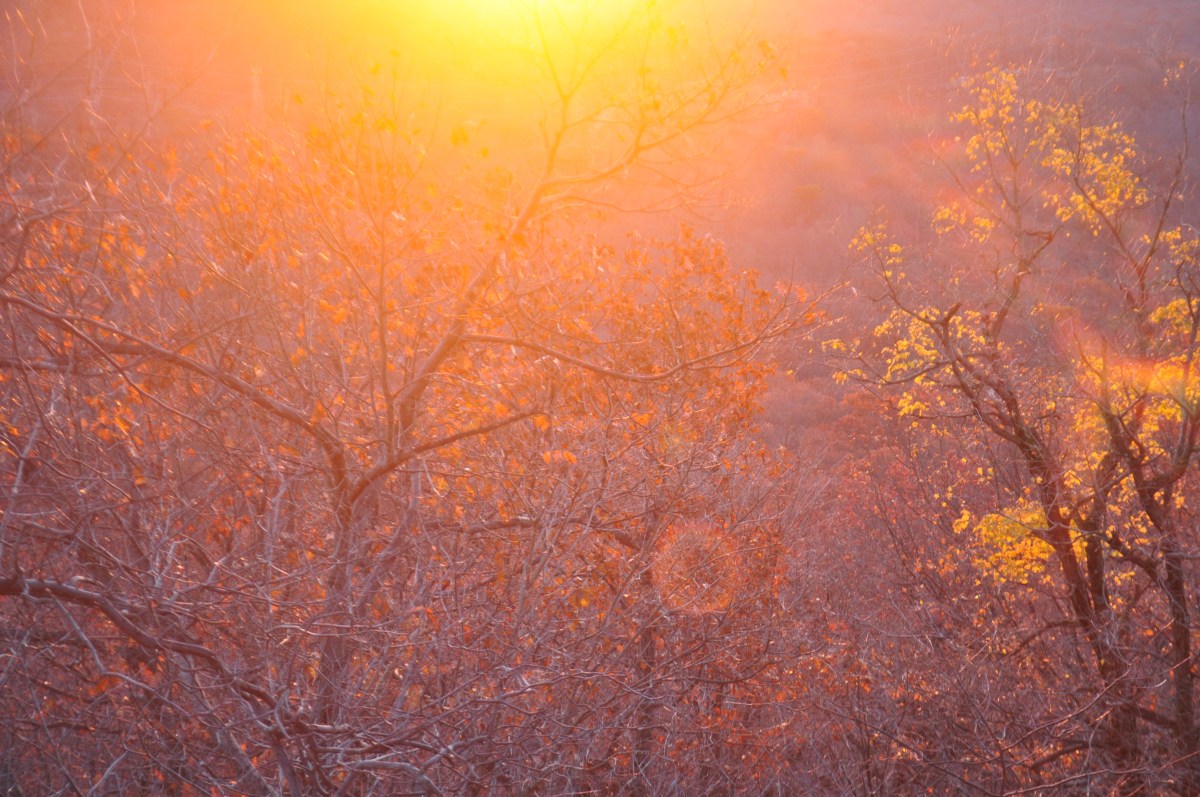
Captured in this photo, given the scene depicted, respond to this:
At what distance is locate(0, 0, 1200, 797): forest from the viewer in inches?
180

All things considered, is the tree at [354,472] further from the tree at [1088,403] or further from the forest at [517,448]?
the tree at [1088,403]

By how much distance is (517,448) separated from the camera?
23.9 ft

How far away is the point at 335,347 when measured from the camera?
630 cm

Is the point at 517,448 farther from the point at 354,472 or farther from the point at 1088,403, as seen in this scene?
the point at 1088,403

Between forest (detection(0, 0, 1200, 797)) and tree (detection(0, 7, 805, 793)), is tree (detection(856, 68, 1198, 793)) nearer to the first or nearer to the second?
forest (detection(0, 0, 1200, 797))

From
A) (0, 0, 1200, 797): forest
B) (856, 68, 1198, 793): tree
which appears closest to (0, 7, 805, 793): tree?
(0, 0, 1200, 797): forest

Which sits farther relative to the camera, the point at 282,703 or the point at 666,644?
the point at 666,644

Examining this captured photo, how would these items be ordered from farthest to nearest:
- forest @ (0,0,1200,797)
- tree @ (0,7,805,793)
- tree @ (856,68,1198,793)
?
tree @ (856,68,1198,793) → forest @ (0,0,1200,797) → tree @ (0,7,805,793)

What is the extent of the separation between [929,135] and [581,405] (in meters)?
6.08

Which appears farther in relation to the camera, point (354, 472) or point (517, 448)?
point (517, 448)

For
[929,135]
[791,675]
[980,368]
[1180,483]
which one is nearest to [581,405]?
[791,675]

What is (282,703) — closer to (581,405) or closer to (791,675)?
(581,405)

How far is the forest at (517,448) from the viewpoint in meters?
4.57

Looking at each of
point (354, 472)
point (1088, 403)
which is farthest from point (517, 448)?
point (1088, 403)
